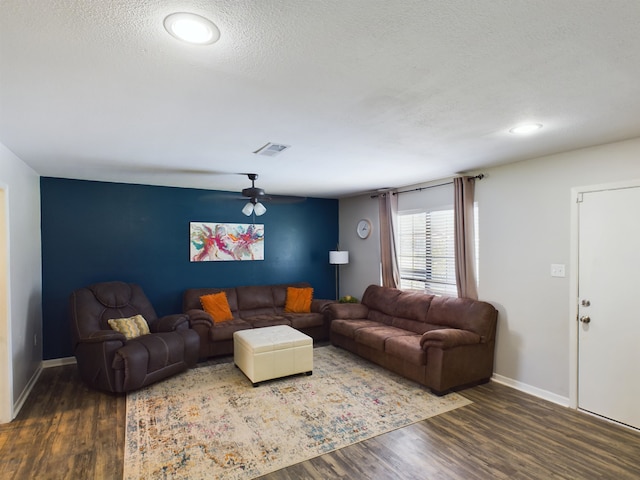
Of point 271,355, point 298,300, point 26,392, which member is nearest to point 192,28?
point 271,355

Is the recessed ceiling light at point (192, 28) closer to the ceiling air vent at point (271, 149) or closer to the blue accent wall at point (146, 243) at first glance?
the ceiling air vent at point (271, 149)

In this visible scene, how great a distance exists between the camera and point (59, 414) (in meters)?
3.20

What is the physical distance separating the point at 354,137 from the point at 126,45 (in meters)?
1.77

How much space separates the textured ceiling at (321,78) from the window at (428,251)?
1.54m

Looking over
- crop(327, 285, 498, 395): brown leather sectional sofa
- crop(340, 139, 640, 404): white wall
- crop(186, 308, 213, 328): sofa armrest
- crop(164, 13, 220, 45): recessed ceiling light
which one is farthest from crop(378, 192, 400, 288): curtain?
crop(164, 13, 220, 45): recessed ceiling light

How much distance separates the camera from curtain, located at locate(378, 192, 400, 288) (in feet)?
17.7

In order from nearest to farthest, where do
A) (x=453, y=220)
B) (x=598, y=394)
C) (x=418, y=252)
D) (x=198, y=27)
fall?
(x=198, y=27) → (x=598, y=394) → (x=453, y=220) → (x=418, y=252)

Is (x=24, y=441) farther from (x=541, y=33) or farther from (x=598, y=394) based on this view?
(x=598, y=394)

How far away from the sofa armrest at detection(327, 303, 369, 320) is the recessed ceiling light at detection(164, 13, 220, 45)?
4332 mm

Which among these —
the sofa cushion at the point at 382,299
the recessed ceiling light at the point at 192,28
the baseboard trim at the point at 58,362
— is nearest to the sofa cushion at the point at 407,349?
the sofa cushion at the point at 382,299

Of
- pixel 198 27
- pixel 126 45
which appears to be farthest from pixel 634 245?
pixel 126 45

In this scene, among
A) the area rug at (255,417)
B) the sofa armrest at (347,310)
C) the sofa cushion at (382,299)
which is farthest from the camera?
the sofa armrest at (347,310)

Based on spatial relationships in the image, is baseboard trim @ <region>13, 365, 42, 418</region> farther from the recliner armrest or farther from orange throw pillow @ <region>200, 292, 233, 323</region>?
the recliner armrest

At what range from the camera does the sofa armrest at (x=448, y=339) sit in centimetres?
355
